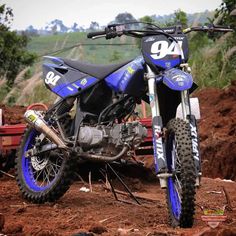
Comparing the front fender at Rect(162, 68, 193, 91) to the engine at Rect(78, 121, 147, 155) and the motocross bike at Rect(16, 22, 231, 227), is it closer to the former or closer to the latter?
the motocross bike at Rect(16, 22, 231, 227)

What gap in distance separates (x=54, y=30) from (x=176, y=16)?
32.3 m

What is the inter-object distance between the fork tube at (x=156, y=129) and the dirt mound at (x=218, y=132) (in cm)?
524

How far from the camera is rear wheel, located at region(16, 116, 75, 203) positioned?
6.96 metres

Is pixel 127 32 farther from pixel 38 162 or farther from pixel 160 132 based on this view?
pixel 38 162

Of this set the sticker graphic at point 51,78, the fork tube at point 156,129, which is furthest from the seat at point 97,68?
the fork tube at point 156,129

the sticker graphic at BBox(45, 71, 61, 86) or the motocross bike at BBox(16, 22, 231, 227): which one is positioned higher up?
the sticker graphic at BBox(45, 71, 61, 86)

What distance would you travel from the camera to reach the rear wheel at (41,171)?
22.9 feet

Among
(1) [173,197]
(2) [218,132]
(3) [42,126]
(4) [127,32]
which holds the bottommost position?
(1) [173,197]

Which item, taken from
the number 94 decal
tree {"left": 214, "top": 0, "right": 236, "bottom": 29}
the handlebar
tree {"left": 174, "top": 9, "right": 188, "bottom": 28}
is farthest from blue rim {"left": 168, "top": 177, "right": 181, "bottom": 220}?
tree {"left": 174, "top": 9, "right": 188, "bottom": 28}

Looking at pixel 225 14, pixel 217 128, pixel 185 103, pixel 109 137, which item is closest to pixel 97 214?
pixel 109 137

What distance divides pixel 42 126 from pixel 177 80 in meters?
1.81

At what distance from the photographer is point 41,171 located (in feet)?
24.4

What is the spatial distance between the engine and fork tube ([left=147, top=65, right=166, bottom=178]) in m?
0.58

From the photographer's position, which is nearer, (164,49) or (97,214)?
(164,49)
